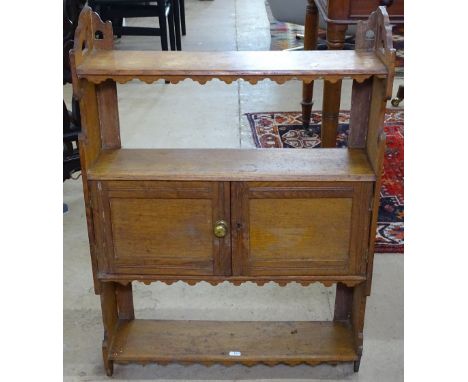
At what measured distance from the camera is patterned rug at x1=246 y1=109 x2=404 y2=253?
8.20 feet

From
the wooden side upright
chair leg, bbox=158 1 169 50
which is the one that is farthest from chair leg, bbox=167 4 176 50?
the wooden side upright

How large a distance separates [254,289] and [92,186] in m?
0.88

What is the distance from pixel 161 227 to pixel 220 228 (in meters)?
0.16

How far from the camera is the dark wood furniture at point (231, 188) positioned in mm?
1463

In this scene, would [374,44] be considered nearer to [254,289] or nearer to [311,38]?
[254,289]

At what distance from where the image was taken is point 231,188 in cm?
151

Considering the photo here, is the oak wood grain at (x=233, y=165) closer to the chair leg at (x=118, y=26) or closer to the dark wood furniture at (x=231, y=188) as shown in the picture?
the dark wood furniture at (x=231, y=188)

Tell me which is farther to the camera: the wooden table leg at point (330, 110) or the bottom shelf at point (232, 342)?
the wooden table leg at point (330, 110)

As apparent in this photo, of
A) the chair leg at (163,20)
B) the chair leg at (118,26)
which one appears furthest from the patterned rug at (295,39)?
the chair leg at (118,26)

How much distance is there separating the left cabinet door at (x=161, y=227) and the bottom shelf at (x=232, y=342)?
310 mm

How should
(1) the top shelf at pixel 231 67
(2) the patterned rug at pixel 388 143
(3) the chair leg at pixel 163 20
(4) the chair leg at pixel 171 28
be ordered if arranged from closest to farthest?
(1) the top shelf at pixel 231 67
(2) the patterned rug at pixel 388 143
(3) the chair leg at pixel 163 20
(4) the chair leg at pixel 171 28

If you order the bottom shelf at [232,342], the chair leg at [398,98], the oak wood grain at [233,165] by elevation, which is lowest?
the bottom shelf at [232,342]

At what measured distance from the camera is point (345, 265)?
5.29 ft

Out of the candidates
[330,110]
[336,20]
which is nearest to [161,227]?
[336,20]
